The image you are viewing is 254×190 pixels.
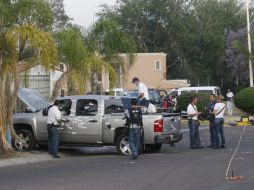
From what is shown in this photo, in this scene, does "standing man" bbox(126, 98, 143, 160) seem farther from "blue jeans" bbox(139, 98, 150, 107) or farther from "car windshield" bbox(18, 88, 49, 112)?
"car windshield" bbox(18, 88, 49, 112)

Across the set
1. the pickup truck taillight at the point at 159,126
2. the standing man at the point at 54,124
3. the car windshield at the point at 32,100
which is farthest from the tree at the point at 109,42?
the pickup truck taillight at the point at 159,126

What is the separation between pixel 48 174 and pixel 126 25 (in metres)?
57.2

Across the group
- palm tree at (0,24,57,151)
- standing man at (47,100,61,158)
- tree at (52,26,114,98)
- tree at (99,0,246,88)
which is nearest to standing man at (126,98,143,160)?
standing man at (47,100,61,158)

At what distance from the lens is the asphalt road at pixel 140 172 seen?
11930 mm

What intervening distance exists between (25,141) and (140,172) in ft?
21.5

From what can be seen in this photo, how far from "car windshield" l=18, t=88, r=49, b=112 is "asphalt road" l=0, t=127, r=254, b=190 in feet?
6.43

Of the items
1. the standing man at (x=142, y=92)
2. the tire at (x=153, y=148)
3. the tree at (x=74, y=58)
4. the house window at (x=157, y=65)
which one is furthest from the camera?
the house window at (x=157, y=65)

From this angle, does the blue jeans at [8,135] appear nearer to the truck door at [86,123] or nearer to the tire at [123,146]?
the truck door at [86,123]

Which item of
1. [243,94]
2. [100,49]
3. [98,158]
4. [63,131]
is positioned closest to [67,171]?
[98,158]

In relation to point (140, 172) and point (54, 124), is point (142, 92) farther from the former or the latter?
point (140, 172)

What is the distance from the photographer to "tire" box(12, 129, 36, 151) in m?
19.4

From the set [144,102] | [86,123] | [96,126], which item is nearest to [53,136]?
[86,123]

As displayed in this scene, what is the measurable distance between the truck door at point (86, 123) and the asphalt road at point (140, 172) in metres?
0.58

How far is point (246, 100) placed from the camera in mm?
36938
